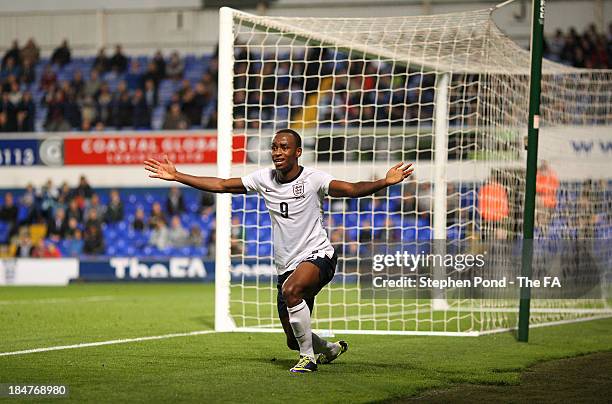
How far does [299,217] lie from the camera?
350 inches

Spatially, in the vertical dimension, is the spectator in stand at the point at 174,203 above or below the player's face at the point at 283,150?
below

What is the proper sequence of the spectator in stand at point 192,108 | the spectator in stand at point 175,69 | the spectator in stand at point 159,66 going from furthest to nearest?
the spectator in stand at point 175,69 < the spectator in stand at point 159,66 < the spectator in stand at point 192,108

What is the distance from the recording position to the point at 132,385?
7.76 meters

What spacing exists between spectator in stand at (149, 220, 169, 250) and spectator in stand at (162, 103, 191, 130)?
3.42m

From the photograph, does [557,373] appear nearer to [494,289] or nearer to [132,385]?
[132,385]

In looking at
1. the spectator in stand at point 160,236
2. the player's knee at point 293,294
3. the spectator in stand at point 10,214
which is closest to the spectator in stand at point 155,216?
the spectator in stand at point 160,236

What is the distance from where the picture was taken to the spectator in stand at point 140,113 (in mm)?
30656

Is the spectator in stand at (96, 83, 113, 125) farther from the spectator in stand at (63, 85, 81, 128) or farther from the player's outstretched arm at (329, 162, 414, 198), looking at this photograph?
the player's outstretched arm at (329, 162, 414, 198)

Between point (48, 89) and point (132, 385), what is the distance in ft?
86.8

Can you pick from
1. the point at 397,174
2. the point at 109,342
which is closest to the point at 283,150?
the point at 397,174

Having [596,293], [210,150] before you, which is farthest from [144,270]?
[596,293]

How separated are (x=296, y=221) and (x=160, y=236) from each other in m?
19.1

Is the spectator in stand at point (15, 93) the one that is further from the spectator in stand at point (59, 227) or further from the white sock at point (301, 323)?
the white sock at point (301, 323)

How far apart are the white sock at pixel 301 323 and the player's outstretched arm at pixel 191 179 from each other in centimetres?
122
